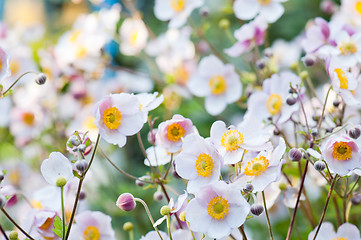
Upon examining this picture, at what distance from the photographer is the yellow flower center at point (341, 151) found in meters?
0.49

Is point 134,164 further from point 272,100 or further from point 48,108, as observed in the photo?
point 272,100

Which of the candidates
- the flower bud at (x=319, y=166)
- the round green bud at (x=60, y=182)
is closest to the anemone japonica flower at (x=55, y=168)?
the round green bud at (x=60, y=182)

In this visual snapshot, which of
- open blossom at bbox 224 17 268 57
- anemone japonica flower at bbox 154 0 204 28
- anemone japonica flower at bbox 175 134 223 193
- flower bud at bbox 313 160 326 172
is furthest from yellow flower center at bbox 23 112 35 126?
flower bud at bbox 313 160 326 172

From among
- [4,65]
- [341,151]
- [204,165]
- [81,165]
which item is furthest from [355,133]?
[4,65]

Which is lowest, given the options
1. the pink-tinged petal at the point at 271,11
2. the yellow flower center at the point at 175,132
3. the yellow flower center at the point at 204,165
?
the pink-tinged petal at the point at 271,11

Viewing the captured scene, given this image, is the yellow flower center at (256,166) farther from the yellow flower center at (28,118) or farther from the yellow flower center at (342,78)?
the yellow flower center at (28,118)

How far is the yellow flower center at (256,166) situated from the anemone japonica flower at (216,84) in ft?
0.96

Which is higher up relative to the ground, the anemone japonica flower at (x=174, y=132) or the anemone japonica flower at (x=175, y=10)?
the anemone japonica flower at (x=174, y=132)

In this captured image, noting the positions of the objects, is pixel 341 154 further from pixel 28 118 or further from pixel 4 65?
pixel 28 118

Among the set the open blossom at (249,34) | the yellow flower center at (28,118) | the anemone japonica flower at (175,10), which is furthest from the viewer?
the yellow flower center at (28,118)

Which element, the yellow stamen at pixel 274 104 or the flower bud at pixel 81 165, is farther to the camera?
the yellow stamen at pixel 274 104

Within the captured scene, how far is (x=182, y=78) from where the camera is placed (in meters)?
0.97

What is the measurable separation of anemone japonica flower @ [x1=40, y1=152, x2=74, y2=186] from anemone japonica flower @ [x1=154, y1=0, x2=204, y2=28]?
0.41 m

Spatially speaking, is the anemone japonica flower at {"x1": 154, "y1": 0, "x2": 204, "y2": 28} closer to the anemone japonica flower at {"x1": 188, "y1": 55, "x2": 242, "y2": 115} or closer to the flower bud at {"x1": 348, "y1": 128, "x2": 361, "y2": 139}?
the anemone japonica flower at {"x1": 188, "y1": 55, "x2": 242, "y2": 115}
